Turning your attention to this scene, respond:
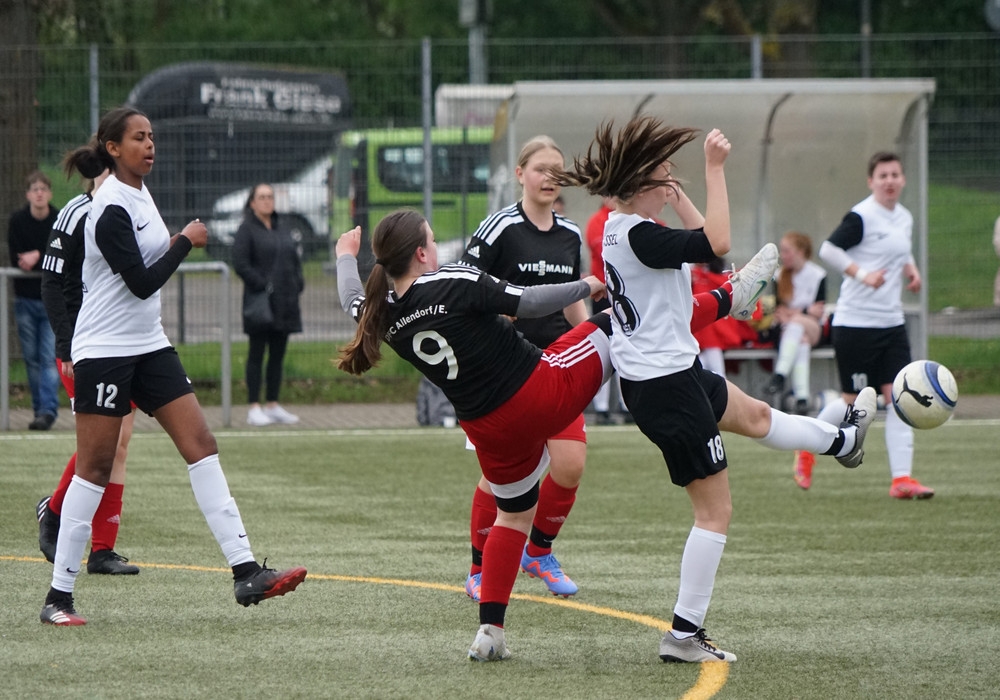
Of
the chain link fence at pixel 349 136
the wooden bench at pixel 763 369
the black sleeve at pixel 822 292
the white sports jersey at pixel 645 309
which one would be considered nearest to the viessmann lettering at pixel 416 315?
the white sports jersey at pixel 645 309

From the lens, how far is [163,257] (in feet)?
19.1

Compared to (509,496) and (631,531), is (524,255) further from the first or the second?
(631,531)

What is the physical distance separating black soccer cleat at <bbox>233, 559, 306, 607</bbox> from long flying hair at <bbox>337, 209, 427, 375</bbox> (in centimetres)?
95

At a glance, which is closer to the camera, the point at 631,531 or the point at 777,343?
the point at 631,531

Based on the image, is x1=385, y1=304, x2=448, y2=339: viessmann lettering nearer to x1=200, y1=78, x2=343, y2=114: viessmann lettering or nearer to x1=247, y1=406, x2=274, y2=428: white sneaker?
x1=247, y1=406, x2=274, y2=428: white sneaker

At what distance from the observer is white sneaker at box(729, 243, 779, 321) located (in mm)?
5527

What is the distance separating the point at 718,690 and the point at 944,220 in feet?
39.5

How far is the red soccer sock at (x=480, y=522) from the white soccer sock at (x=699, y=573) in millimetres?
1452

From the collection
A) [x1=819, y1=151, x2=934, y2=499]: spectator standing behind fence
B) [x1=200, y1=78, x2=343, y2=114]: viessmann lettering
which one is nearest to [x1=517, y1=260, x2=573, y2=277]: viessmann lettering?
[x1=819, y1=151, x2=934, y2=499]: spectator standing behind fence

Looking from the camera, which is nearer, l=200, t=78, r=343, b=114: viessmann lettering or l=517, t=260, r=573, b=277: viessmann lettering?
l=517, t=260, r=573, b=277: viessmann lettering

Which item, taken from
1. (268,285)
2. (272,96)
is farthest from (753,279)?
(272,96)

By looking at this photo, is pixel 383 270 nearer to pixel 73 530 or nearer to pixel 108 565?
pixel 73 530

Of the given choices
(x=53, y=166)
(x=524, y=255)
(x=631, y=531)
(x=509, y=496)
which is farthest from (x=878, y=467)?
(x=53, y=166)

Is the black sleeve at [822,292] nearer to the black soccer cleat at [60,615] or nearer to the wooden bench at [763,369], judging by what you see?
the wooden bench at [763,369]
